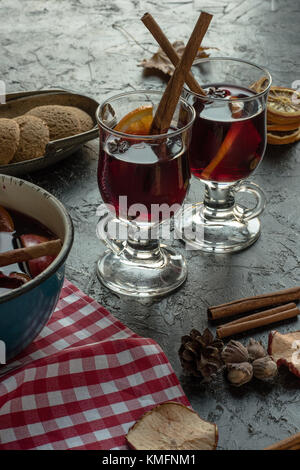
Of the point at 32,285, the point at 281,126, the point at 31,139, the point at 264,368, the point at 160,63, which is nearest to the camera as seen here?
the point at 32,285

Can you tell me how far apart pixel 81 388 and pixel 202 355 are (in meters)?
0.16

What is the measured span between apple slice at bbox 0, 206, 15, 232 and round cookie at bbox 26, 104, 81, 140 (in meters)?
0.37

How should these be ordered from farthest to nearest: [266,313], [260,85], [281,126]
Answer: [281,126]
[260,85]
[266,313]

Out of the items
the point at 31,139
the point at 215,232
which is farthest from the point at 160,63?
the point at 215,232

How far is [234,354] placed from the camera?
2.92 ft

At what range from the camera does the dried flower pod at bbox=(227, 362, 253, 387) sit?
0.87 meters

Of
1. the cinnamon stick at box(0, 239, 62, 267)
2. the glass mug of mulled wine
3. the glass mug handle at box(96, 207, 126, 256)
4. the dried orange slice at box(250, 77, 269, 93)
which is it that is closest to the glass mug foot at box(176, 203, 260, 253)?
the glass mug of mulled wine

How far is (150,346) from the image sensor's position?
0.89 meters

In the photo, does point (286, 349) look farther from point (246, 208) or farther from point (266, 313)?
point (246, 208)

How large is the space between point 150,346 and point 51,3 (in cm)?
130

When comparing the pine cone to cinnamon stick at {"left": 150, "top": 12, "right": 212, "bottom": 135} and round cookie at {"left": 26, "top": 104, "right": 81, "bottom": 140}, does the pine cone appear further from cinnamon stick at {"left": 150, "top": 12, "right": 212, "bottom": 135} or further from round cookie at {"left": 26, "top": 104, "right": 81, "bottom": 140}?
round cookie at {"left": 26, "top": 104, "right": 81, "bottom": 140}

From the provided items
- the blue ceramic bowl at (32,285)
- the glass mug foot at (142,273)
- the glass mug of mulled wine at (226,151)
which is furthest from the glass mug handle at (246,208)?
the blue ceramic bowl at (32,285)

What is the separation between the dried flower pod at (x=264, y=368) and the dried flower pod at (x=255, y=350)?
12 millimetres

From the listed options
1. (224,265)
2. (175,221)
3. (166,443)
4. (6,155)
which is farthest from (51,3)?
(166,443)
